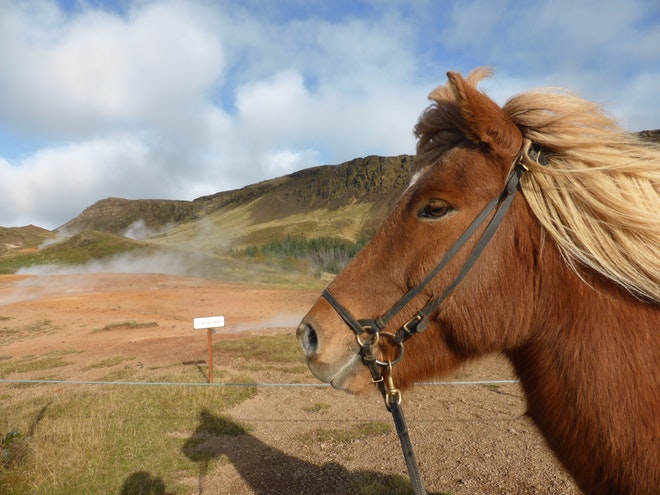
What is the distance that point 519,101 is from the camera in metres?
1.89

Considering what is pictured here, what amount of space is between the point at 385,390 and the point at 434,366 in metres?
0.27

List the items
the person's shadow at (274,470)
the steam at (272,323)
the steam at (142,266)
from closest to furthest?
1. the person's shadow at (274,470)
2. the steam at (272,323)
3. the steam at (142,266)

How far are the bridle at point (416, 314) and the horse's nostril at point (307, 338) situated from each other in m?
0.16

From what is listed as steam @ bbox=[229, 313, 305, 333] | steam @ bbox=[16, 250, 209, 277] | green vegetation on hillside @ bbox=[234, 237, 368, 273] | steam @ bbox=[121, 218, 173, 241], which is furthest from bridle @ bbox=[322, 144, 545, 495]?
steam @ bbox=[121, 218, 173, 241]

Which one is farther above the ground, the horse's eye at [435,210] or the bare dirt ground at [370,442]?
the horse's eye at [435,210]

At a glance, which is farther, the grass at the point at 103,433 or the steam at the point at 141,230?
the steam at the point at 141,230

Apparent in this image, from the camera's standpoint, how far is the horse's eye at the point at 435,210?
1816mm

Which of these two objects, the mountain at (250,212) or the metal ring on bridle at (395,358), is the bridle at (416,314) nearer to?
the metal ring on bridle at (395,358)

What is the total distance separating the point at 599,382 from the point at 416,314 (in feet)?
2.44

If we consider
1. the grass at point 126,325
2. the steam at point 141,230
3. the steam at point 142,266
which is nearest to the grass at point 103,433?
the grass at point 126,325

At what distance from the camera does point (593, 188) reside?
5.52 feet

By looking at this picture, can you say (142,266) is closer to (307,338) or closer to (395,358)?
(307,338)

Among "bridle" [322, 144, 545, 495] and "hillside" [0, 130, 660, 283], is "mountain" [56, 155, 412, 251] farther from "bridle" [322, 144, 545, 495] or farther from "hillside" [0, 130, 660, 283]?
"bridle" [322, 144, 545, 495]

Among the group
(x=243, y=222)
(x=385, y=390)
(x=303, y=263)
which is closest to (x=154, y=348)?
(x=385, y=390)
